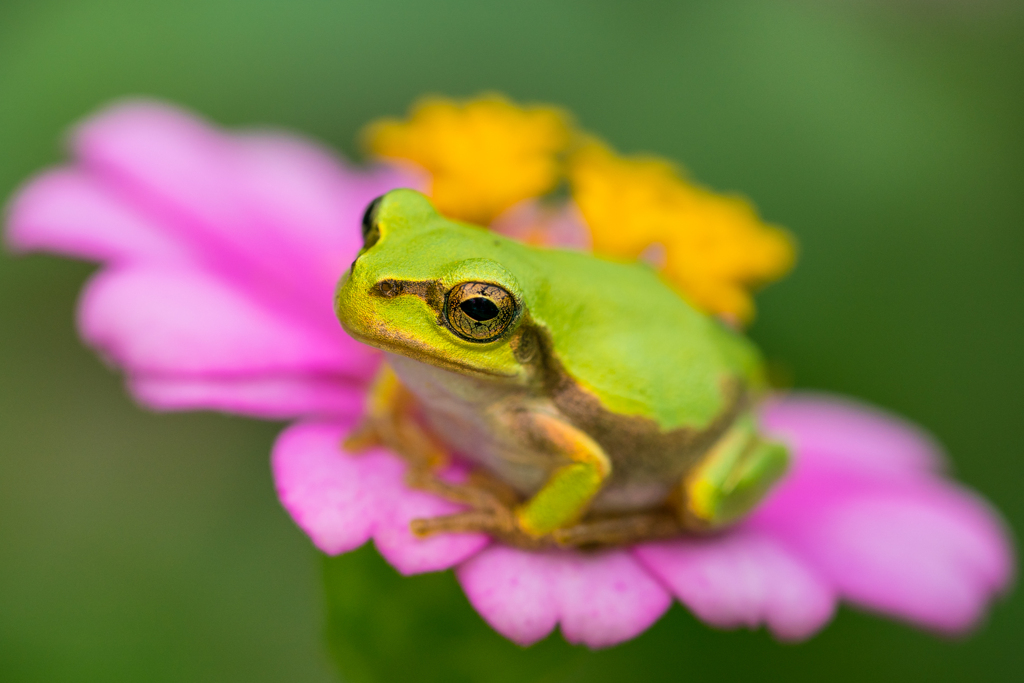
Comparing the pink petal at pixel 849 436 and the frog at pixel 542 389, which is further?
the pink petal at pixel 849 436

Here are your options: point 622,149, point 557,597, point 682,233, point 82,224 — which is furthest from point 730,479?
point 622,149

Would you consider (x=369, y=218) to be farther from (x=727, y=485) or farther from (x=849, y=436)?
(x=849, y=436)

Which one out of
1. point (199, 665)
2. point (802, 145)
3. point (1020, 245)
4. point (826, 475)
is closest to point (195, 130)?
point (199, 665)

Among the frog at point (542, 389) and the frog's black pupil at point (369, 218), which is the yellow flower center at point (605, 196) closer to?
the frog at point (542, 389)

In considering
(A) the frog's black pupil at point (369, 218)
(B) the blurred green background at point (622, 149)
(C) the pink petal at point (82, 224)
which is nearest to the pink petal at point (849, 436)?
(B) the blurred green background at point (622, 149)


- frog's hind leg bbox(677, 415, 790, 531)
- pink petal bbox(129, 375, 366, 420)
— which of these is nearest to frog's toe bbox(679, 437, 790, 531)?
frog's hind leg bbox(677, 415, 790, 531)

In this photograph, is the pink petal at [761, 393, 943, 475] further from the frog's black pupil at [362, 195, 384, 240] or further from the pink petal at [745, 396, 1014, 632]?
the frog's black pupil at [362, 195, 384, 240]
